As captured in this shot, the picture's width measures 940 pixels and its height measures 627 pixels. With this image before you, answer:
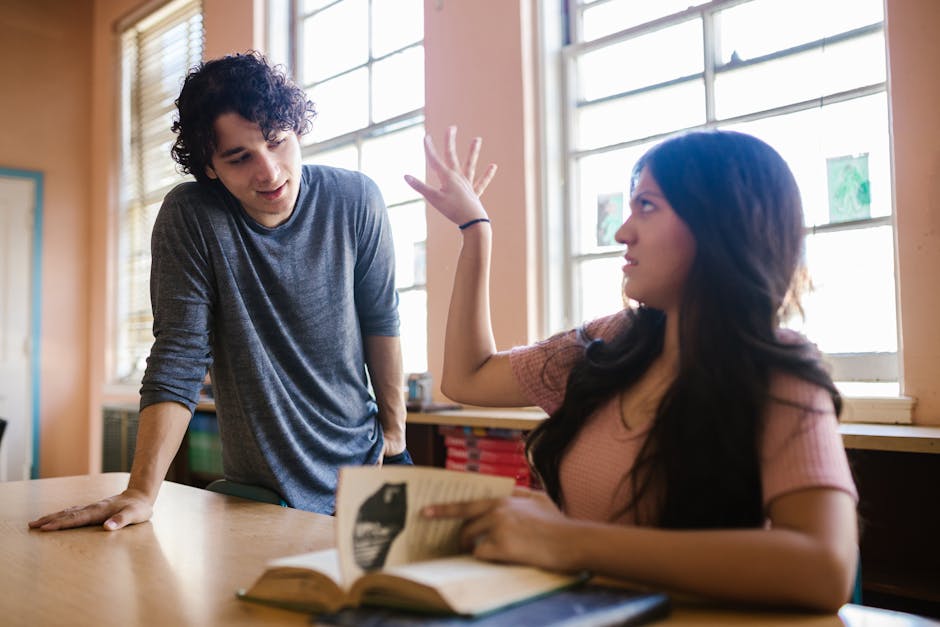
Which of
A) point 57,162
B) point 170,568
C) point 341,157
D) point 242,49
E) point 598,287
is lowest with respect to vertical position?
point 170,568

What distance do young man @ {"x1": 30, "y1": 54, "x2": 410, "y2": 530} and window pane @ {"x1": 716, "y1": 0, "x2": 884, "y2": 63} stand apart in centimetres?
173

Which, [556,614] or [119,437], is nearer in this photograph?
[556,614]

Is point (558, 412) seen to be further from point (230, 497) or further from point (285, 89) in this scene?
point (285, 89)

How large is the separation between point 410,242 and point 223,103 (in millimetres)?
2277

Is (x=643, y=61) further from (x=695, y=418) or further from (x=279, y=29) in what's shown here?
(x=279, y=29)

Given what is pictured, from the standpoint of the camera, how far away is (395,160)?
3992 mm

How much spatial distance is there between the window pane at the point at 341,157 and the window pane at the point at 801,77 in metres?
2.02

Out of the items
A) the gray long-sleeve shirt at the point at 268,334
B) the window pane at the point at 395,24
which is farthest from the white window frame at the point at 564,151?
the gray long-sleeve shirt at the point at 268,334

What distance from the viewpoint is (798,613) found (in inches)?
31.9

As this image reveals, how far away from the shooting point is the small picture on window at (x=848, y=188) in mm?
2467

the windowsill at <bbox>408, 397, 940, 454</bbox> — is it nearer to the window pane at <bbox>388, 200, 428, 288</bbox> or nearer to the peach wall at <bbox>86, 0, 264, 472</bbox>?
A: the window pane at <bbox>388, 200, 428, 288</bbox>

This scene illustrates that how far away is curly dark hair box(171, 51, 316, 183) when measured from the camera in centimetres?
160

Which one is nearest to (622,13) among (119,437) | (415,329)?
(415,329)

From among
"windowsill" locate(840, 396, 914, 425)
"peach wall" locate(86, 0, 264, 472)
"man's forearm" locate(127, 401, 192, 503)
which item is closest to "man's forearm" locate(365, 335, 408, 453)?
"man's forearm" locate(127, 401, 192, 503)
